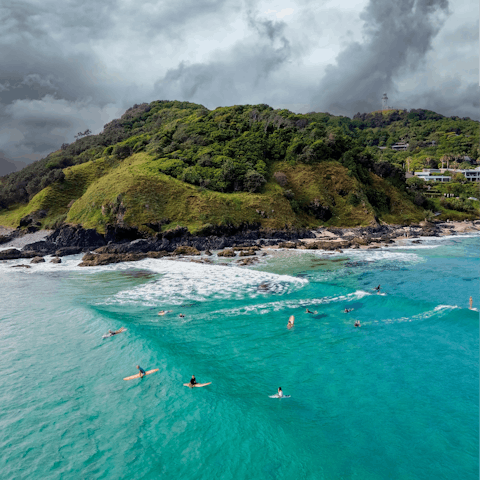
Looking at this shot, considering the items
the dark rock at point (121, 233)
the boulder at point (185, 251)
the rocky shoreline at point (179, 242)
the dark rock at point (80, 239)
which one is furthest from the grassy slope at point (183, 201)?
the boulder at point (185, 251)

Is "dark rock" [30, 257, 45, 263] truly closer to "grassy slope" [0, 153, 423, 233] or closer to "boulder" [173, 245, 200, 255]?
"grassy slope" [0, 153, 423, 233]

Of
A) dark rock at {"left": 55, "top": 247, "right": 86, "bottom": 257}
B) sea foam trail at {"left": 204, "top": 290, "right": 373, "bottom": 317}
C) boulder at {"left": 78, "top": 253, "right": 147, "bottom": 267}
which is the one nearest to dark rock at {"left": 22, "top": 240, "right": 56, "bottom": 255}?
dark rock at {"left": 55, "top": 247, "right": 86, "bottom": 257}

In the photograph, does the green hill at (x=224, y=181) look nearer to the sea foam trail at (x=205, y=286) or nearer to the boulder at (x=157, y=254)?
the boulder at (x=157, y=254)

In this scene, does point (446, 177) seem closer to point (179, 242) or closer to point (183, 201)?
point (183, 201)

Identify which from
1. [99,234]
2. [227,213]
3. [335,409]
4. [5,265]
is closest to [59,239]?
[99,234]

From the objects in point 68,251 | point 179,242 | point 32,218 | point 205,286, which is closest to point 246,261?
point 205,286

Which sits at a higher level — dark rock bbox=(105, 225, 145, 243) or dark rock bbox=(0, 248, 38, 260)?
dark rock bbox=(105, 225, 145, 243)
